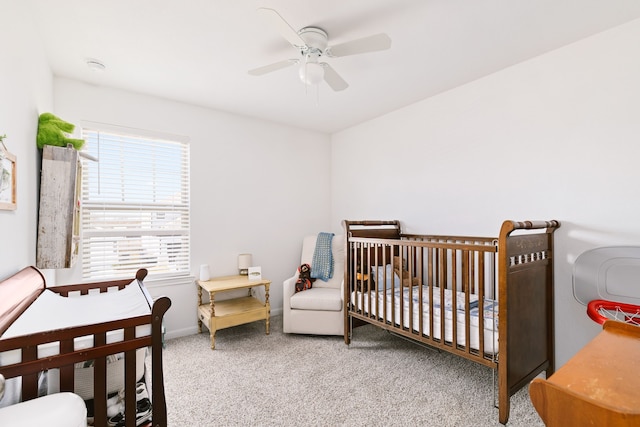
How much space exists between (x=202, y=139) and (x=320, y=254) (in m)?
1.82

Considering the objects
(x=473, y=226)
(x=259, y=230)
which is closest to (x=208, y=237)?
(x=259, y=230)

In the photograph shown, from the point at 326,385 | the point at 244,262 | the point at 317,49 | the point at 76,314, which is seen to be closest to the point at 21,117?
the point at 76,314

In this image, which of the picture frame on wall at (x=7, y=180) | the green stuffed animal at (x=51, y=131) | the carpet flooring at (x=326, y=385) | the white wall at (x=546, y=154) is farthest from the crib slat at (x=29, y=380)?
the white wall at (x=546, y=154)

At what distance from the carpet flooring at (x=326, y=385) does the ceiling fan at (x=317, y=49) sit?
2.09 metres

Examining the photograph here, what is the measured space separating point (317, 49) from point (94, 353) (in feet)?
6.41

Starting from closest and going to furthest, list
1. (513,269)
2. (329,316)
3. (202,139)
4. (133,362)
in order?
(133,362) → (513,269) → (329,316) → (202,139)

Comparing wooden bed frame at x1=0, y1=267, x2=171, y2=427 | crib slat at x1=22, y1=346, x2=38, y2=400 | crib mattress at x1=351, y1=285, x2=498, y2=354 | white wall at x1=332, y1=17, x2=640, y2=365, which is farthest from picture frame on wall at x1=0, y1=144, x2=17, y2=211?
white wall at x1=332, y1=17, x2=640, y2=365

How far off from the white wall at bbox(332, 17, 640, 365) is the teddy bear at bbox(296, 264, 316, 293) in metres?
1.23

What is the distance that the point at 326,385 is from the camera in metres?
2.12

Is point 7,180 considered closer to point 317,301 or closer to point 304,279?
point 317,301

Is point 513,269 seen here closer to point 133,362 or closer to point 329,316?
point 329,316

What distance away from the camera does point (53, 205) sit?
1.95 m

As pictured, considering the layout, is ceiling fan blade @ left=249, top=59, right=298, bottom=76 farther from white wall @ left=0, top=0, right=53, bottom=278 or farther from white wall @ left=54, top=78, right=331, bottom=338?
white wall @ left=54, top=78, right=331, bottom=338

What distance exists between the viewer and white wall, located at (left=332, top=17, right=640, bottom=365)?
190cm
